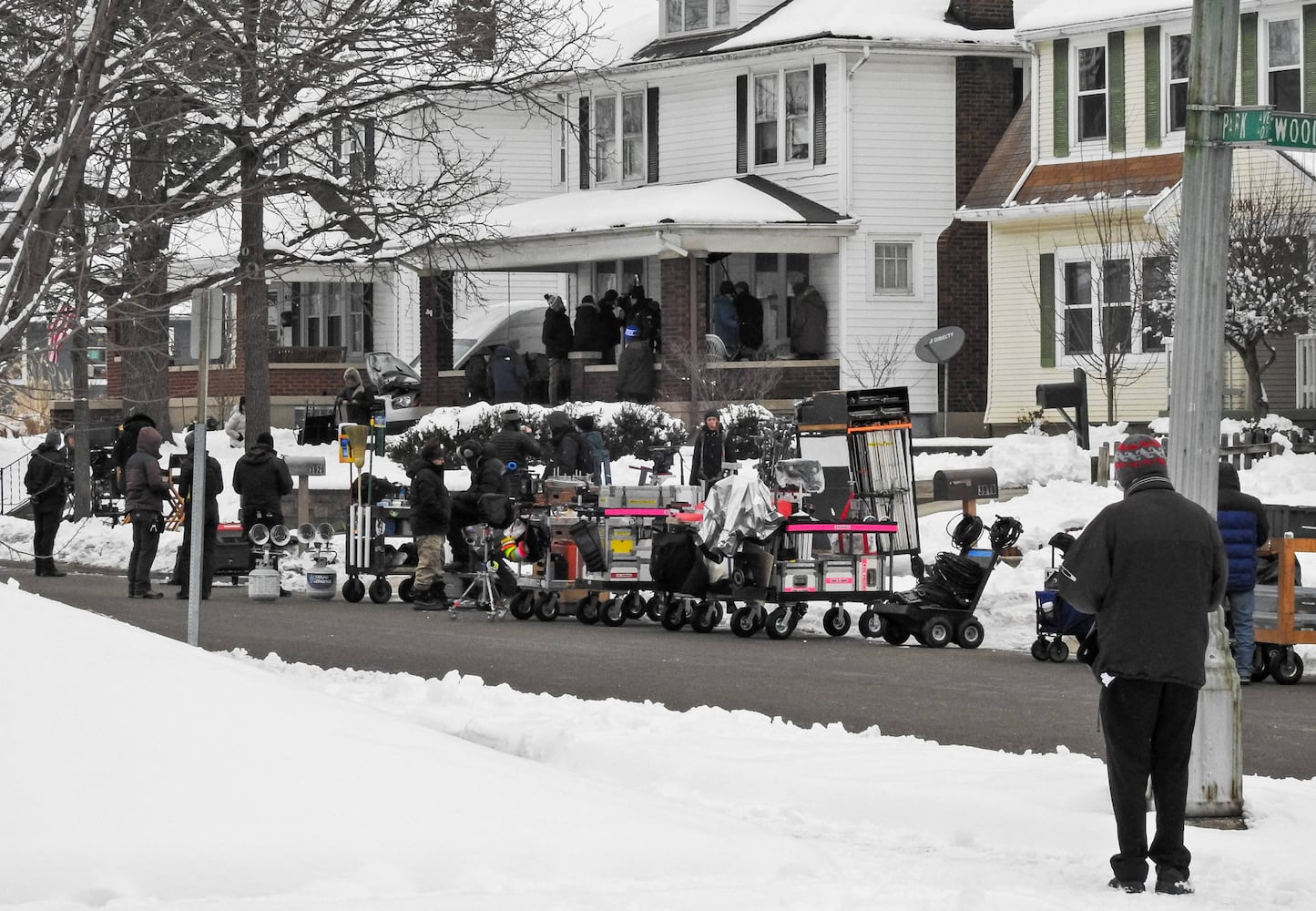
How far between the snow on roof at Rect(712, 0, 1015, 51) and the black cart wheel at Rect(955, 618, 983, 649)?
2189 centimetres

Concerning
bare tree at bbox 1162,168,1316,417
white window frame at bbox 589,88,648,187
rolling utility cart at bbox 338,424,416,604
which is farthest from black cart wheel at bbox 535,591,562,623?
white window frame at bbox 589,88,648,187

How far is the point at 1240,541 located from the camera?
595 inches

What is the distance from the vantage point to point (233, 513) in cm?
3166

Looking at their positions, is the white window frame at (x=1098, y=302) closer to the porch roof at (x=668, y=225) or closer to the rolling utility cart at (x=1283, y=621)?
the porch roof at (x=668, y=225)

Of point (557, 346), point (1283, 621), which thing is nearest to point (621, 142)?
point (557, 346)

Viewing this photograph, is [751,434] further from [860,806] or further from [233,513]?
[860,806]

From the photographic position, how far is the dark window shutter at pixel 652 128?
136ft

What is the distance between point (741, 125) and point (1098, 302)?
8.52 metres

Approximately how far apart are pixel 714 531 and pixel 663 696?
17.3 feet

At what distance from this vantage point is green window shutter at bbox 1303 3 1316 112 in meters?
32.9

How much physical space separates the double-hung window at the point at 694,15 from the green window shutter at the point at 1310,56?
40.6ft

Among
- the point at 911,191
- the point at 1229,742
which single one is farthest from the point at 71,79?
the point at 911,191

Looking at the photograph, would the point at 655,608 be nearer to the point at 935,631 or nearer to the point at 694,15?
the point at 935,631

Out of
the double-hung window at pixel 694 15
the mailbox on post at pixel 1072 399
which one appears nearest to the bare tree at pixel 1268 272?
the mailbox on post at pixel 1072 399
